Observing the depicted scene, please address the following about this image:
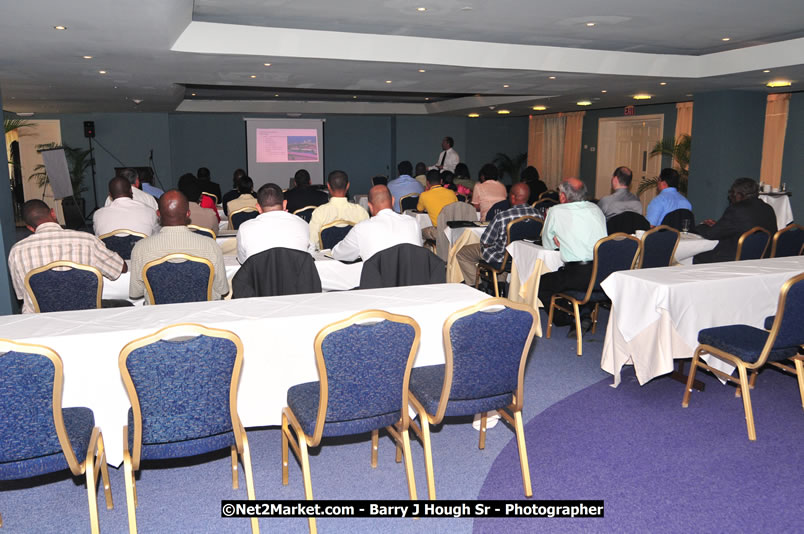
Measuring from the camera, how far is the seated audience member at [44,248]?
4148 mm

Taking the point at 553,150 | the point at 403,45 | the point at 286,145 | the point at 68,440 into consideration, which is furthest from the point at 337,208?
the point at 286,145

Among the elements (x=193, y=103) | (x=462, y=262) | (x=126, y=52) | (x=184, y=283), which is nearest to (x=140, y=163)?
(x=193, y=103)

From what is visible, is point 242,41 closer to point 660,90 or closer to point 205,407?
point 205,407

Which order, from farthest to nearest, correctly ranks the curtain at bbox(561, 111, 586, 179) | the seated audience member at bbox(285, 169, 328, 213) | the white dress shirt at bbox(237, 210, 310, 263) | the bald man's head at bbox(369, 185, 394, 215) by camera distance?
the curtain at bbox(561, 111, 586, 179) < the seated audience member at bbox(285, 169, 328, 213) < the bald man's head at bbox(369, 185, 394, 215) < the white dress shirt at bbox(237, 210, 310, 263)

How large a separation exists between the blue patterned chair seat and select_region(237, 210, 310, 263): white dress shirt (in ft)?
9.20

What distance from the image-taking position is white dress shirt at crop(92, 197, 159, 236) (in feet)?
19.9

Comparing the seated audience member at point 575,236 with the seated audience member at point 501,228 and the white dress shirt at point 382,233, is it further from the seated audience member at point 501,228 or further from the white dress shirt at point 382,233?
the white dress shirt at point 382,233

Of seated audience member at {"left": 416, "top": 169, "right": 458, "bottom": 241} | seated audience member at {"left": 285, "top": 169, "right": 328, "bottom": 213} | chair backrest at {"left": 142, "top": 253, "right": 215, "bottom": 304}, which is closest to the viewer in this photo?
chair backrest at {"left": 142, "top": 253, "right": 215, "bottom": 304}

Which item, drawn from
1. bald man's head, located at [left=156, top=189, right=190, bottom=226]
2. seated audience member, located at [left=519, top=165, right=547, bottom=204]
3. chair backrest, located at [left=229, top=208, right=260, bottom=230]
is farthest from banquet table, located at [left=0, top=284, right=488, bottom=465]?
seated audience member, located at [left=519, top=165, right=547, bottom=204]

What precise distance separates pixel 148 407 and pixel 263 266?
177cm

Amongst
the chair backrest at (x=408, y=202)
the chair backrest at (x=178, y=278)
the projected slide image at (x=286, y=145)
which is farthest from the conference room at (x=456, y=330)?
the projected slide image at (x=286, y=145)

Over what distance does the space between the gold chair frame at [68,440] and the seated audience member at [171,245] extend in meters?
1.49

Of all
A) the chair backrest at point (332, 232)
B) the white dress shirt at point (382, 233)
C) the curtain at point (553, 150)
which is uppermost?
the curtain at point (553, 150)

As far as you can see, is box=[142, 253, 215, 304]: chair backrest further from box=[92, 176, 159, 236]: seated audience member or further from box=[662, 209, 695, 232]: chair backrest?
box=[662, 209, 695, 232]: chair backrest
